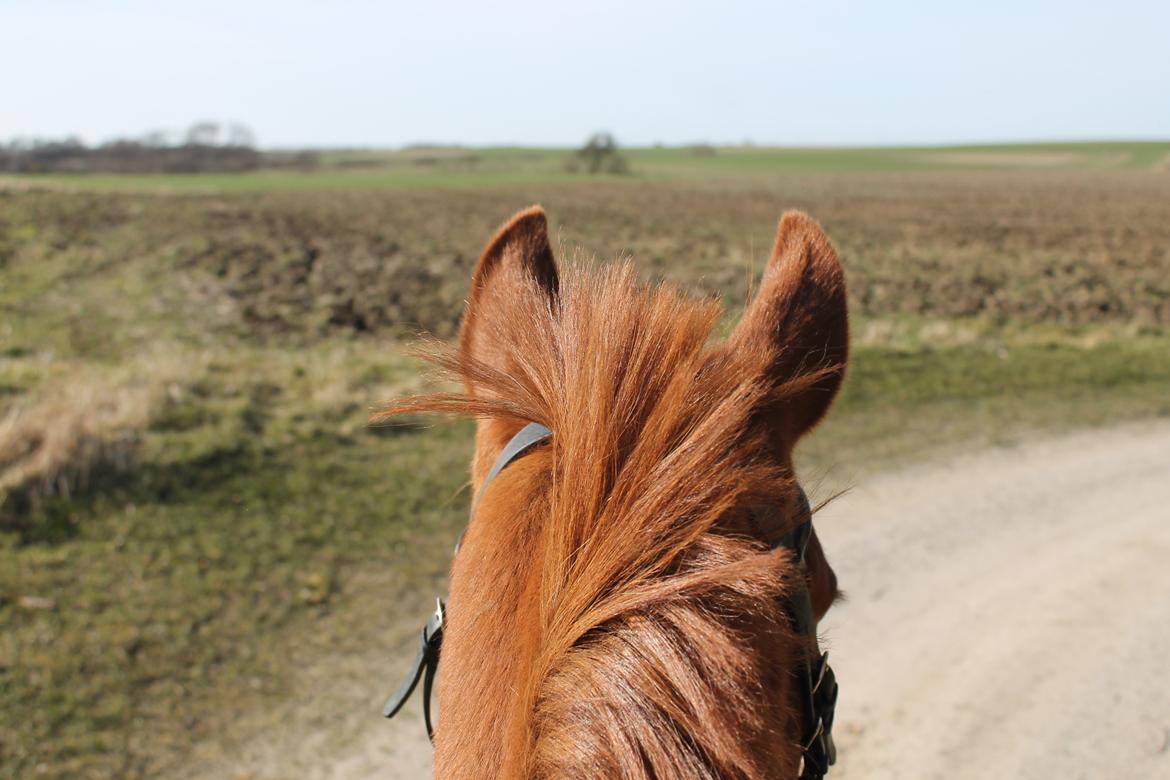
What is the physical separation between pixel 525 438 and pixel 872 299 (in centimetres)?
1637

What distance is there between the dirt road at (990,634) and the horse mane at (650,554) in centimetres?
247

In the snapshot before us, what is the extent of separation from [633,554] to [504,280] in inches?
32.5

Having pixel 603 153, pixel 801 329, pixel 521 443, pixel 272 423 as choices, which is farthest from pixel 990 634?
pixel 603 153

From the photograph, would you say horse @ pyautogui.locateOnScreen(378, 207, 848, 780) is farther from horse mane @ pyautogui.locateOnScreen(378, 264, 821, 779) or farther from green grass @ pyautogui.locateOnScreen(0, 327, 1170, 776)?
green grass @ pyautogui.locateOnScreen(0, 327, 1170, 776)

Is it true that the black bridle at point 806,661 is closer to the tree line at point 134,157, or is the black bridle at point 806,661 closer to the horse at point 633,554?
the horse at point 633,554

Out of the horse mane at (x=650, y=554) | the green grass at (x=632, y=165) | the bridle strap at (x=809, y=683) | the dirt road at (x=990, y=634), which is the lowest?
the dirt road at (x=990, y=634)

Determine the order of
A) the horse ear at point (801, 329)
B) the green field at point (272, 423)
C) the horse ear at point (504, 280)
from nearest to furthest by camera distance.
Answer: the horse ear at point (801, 329) → the horse ear at point (504, 280) → the green field at point (272, 423)

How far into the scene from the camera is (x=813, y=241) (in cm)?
170

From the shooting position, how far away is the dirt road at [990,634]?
12.7 feet

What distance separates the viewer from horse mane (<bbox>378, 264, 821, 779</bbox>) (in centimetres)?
102

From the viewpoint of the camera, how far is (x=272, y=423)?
757 centimetres

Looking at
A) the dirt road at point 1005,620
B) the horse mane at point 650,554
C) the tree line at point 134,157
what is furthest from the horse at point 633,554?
the tree line at point 134,157

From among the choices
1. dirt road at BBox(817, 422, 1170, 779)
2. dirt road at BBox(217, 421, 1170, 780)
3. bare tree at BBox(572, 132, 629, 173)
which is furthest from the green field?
bare tree at BBox(572, 132, 629, 173)

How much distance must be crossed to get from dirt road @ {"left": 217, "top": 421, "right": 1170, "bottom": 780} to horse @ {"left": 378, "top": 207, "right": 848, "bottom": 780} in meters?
2.35
